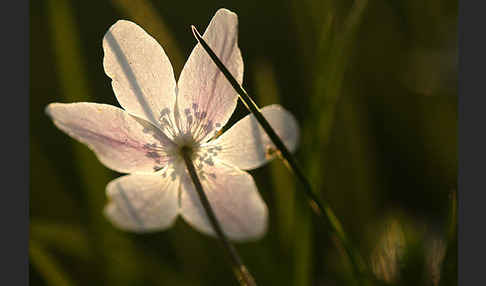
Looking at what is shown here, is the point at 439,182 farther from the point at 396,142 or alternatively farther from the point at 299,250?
the point at 299,250

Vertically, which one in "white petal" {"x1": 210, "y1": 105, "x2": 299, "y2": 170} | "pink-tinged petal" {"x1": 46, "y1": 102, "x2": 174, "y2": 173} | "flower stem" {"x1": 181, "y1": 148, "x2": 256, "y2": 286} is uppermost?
"pink-tinged petal" {"x1": 46, "y1": 102, "x2": 174, "y2": 173}

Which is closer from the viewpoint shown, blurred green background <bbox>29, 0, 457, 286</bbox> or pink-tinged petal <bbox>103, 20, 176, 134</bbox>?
pink-tinged petal <bbox>103, 20, 176, 134</bbox>

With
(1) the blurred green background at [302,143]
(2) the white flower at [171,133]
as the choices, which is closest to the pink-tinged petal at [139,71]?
(2) the white flower at [171,133]

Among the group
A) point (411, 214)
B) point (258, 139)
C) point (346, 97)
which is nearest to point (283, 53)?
point (346, 97)

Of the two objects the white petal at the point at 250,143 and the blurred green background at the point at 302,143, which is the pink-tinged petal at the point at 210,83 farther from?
the blurred green background at the point at 302,143

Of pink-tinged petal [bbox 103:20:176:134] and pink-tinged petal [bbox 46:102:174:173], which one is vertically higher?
pink-tinged petal [bbox 103:20:176:134]

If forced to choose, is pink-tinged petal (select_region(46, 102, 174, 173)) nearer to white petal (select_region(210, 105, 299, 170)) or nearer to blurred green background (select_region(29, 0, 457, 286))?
white petal (select_region(210, 105, 299, 170))

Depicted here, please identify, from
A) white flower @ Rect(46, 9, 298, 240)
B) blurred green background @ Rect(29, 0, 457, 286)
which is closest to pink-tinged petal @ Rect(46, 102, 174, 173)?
white flower @ Rect(46, 9, 298, 240)

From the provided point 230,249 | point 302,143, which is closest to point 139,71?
point 230,249
